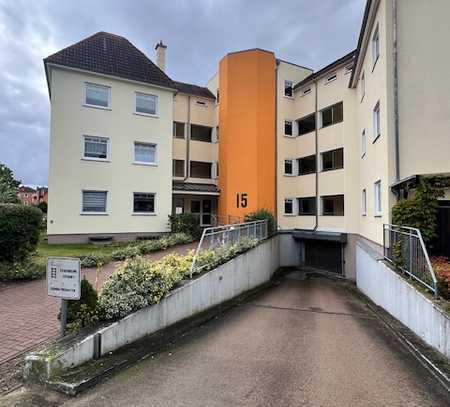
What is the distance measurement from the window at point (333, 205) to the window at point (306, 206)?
87 cm

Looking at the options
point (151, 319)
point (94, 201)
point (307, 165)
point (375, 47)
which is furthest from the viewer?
point (307, 165)

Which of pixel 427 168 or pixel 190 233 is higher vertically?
pixel 427 168

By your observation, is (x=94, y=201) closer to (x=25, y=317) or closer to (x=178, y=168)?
(x=178, y=168)

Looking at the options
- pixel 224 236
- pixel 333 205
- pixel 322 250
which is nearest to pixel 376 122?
pixel 224 236

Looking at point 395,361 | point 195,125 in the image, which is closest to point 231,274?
point 395,361

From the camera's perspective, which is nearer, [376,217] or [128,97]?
[376,217]

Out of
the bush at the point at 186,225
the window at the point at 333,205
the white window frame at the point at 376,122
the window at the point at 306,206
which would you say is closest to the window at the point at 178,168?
the bush at the point at 186,225

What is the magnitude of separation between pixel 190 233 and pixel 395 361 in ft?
56.1

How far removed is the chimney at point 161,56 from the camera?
28047 millimetres

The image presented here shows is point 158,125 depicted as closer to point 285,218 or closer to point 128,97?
point 128,97

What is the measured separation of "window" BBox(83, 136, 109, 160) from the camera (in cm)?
2098

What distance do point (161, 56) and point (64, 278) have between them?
87.0ft

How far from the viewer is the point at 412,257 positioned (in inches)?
294

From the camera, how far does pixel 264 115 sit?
954 inches
